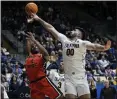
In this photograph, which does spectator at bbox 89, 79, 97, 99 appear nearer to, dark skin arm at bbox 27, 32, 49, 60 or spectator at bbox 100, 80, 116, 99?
spectator at bbox 100, 80, 116, 99

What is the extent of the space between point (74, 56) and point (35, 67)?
1.11m

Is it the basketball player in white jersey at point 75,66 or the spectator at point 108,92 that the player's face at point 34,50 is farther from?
the spectator at point 108,92

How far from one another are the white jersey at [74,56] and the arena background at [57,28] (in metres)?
6.39

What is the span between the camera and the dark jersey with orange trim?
35.2 ft

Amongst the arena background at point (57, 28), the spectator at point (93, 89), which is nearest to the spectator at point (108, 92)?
the spectator at point (93, 89)

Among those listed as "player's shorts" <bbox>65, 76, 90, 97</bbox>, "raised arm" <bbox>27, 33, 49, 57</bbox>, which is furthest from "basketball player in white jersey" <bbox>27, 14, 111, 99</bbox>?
"raised arm" <bbox>27, 33, 49, 57</bbox>

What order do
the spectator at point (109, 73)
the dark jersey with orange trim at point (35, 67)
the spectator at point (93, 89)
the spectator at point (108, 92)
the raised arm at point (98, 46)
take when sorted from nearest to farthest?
the raised arm at point (98, 46), the dark jersey with orange trim at point (35, 67), the spectator at point (108, 92), the spectator at point (93, 89), the spectator at point (109, 73)

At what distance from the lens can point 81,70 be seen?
10102 mm

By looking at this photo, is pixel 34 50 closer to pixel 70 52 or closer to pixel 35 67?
pixel 35 67

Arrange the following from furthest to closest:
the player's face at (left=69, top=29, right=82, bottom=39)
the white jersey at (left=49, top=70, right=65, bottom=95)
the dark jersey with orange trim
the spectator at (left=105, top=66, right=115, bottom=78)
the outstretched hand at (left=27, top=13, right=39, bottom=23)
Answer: the spectator at (left=105, top=66, right=115, bottom=78) → the white jersey at (left=49, top=70, right=65, bottom=95) → the dark jersey with orange trim → the player's face at (left=69, top=29, right=82, bottom=39) → the outstretched hand at (left=27, top=13, right=39, bottom=23)

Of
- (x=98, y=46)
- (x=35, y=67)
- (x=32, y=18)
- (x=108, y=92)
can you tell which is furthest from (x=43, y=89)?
(x=108, y=92)

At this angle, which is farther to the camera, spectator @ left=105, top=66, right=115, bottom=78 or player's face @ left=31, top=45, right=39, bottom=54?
spectator @ left=105, top=66, right=115, bottom=78

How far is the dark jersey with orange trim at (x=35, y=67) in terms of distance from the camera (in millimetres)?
10727

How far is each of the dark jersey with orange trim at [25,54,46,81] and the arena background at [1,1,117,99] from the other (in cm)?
554
